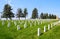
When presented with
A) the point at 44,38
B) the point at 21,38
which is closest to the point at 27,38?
the point at 21,38

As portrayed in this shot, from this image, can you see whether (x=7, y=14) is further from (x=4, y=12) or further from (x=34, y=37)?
(x=34, y=37)

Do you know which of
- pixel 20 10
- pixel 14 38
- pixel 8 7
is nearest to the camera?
pixel 14 38

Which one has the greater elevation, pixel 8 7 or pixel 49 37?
pixel 8 7

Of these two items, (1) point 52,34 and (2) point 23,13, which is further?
(2) point 23,13

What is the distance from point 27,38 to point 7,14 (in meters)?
67.9

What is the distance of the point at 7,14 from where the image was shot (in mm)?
83750

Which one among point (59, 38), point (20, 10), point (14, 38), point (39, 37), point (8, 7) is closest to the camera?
point (59, 38)

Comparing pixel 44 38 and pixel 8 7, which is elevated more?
pixel 8 7

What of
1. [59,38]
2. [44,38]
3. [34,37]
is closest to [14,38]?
[34,37]

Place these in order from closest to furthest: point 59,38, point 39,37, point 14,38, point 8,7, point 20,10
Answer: point 59,38
point 39,37
point 14,38
point 8,7
point 20,10

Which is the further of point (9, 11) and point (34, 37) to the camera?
point (9, 11)

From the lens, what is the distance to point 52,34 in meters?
16.9

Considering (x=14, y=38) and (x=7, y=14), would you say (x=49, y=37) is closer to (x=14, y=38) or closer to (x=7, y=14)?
(x=14, y=38)

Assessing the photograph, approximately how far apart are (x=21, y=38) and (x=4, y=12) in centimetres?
6925
